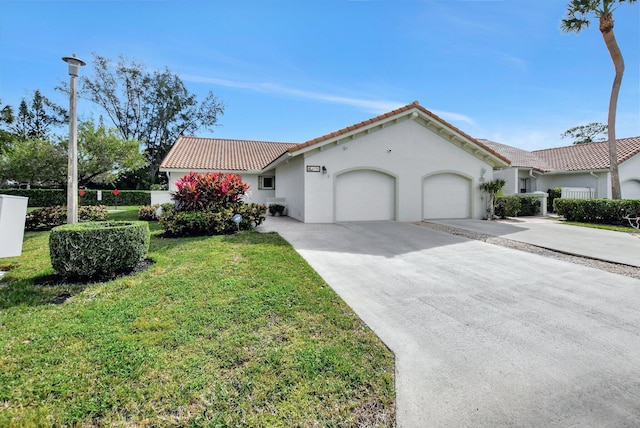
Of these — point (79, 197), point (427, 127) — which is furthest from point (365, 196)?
point (79, 197)

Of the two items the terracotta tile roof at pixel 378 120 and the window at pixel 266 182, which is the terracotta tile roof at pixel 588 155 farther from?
the window at pixel 266 182

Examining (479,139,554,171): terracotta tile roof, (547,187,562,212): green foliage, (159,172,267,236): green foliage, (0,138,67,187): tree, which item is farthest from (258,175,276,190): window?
(547,187,562,212): green foliage

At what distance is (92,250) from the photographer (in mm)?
5254

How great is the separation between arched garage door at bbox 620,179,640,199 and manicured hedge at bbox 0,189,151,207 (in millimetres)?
37420

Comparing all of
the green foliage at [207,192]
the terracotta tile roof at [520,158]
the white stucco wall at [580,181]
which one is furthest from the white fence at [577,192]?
the green foliage at [207,192]

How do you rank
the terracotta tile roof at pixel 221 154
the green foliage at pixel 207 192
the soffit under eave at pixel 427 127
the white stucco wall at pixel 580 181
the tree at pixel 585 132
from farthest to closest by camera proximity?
the tree at pixel 585 132, the terracotta tile roof at pixel 221 154, the white stucco wall at pixel 580 181, the soffit under eave at pixel 427 127, the green foliage at pixel 207 192

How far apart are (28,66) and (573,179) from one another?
33.4 metres

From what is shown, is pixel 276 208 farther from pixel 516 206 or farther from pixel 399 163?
pixel 516 206

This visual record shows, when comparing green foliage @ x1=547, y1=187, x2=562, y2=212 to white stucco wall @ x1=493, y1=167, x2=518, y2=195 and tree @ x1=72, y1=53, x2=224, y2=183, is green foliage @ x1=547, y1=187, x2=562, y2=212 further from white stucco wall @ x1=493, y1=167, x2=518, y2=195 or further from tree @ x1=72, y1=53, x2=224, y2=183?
tree @ x1=72, y1=53, x2=224, y2=183

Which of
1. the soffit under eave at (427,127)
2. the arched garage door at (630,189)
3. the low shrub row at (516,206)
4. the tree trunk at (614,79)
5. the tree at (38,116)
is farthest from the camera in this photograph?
the tree at (38,116)

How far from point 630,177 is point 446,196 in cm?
1484

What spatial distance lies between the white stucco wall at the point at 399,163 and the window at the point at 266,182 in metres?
8.30

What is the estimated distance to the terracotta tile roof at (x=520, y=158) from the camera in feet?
70.0

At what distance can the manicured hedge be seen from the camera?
25283 mm
